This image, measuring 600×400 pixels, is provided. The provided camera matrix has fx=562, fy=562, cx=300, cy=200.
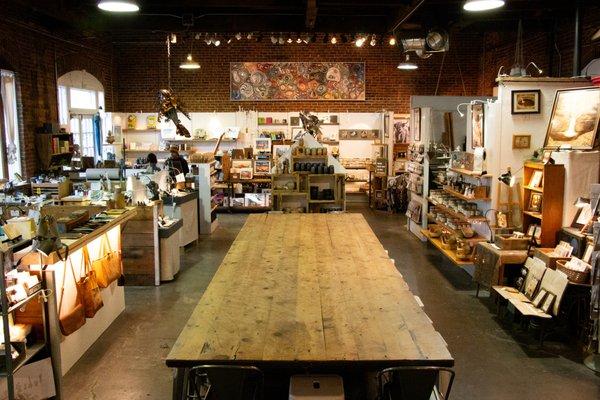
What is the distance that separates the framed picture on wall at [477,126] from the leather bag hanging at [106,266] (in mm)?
4716

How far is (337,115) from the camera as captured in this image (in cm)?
1465

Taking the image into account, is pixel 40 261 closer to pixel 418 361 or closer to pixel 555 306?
pixel 418 361

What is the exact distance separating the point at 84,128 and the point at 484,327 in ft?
33.1

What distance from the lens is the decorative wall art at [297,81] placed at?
14.8m

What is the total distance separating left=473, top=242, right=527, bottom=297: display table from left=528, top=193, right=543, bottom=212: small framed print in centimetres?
52

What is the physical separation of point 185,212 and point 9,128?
3243mm

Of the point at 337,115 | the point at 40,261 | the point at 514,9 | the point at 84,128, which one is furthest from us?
the point at 337,115

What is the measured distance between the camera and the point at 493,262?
625cm

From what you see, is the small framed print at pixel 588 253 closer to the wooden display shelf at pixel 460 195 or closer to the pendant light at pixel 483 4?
the wooden display shelf at pixel 460 195

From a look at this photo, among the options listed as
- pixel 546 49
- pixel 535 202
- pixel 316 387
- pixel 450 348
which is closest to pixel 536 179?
pixel 535 202

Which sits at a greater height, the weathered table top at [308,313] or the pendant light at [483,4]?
the pendant light at [483,4]

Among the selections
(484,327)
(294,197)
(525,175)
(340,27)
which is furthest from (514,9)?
(484,327)

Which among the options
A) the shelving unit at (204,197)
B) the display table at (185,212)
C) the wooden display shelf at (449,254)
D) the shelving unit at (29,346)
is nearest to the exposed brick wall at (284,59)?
the shelving unit at (204,197)

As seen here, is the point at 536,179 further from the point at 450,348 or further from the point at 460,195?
the point at 450,348
